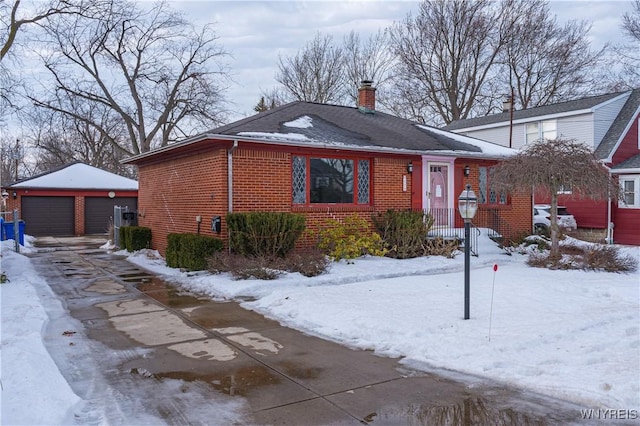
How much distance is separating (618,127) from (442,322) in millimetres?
19003

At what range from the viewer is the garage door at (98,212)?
28344mm

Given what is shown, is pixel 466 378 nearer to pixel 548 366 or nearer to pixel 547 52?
pixel 548 366

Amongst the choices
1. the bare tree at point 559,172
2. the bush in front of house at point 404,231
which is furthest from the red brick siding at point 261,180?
the bare tree at point 559,172

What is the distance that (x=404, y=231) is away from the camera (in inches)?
512

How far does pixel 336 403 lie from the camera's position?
13.8ft

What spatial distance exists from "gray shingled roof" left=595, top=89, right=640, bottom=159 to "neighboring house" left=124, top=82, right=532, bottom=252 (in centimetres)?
618

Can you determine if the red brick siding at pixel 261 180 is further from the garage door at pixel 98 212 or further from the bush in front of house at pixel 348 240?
the garage door at pixel 98 212

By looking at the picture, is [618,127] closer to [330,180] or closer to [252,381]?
[330,180]

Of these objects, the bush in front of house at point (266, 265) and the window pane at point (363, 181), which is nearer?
the bush in front of house at point (266, 265)

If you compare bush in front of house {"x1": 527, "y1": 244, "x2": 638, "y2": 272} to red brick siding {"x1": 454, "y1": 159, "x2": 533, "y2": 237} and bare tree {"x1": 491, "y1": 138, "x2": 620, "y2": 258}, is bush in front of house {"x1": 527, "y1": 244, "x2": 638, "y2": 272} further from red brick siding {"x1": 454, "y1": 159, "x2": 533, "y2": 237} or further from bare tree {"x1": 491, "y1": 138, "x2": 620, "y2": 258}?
red brick siding {"x1": 454, "y1": 159, "x2": 533, "y2": 237}

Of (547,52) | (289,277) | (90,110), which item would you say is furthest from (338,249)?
(90,110)

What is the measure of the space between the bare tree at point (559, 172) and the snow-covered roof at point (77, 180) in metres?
23.4

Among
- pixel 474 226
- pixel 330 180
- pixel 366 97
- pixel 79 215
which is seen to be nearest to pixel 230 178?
pixel 330 180

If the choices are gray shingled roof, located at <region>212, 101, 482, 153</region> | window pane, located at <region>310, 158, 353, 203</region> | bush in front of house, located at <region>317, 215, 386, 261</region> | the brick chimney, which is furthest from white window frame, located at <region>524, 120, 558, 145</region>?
bush in front of house, located at <region>317, 215, 386, 261</region>
